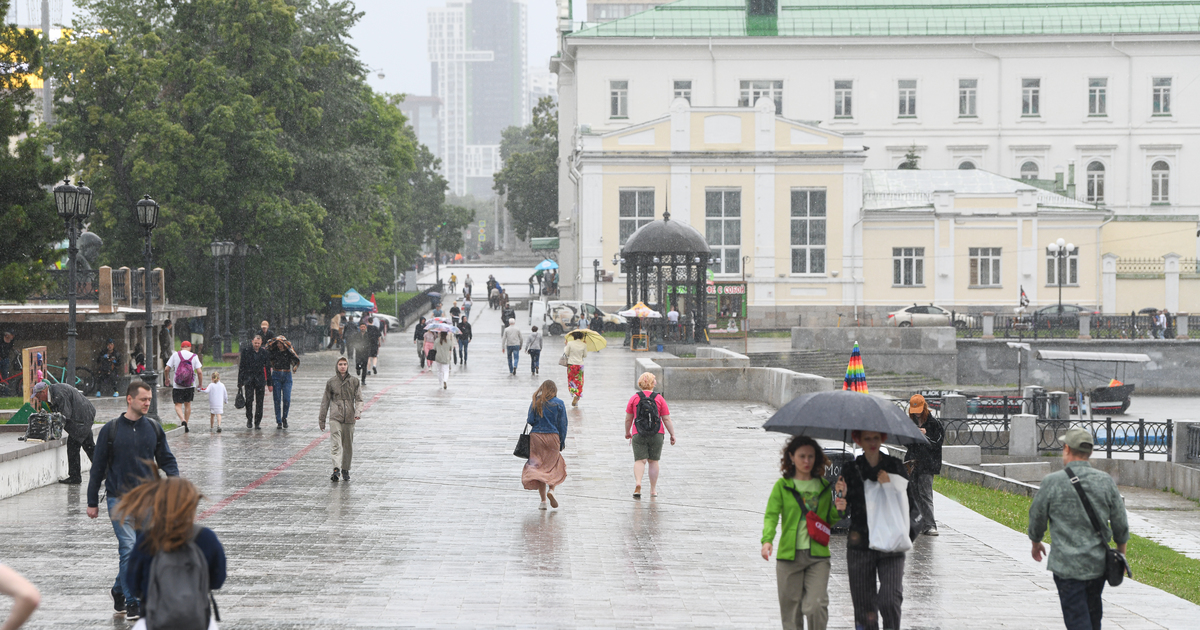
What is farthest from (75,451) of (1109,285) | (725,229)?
(1109,285)

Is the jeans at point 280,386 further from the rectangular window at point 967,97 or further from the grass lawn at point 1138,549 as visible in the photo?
the rectangular window at point 967,97

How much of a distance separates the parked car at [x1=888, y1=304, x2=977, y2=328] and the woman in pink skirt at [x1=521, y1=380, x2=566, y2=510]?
1502 inches

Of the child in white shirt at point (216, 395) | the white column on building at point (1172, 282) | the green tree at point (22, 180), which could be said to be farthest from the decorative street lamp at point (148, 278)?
the white column on building at point (1172, 282)

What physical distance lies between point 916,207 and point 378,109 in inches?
992

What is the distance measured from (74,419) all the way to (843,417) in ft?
35.9

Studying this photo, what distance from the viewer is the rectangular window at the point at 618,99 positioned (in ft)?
222

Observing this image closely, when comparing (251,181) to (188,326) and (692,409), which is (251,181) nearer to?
(188,326)

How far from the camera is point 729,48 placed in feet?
224

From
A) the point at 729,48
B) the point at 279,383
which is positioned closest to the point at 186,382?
the point at 279,383

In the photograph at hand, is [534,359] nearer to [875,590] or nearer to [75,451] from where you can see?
[75,451]

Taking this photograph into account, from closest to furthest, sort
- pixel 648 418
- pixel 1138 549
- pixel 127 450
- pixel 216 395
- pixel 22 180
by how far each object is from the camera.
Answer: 1. pixel 127 450
2. pixel 648 418
3. pixel 1138 549
4. pixel 216 395
5. pixel 22 180

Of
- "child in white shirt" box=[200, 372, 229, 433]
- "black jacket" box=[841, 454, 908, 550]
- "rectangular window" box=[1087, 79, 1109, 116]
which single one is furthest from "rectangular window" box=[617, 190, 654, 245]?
"black jacket" box=[841, 454, 908, 550]

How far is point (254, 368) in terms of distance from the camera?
21.4 meters

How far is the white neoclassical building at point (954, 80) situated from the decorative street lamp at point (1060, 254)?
11999mm
